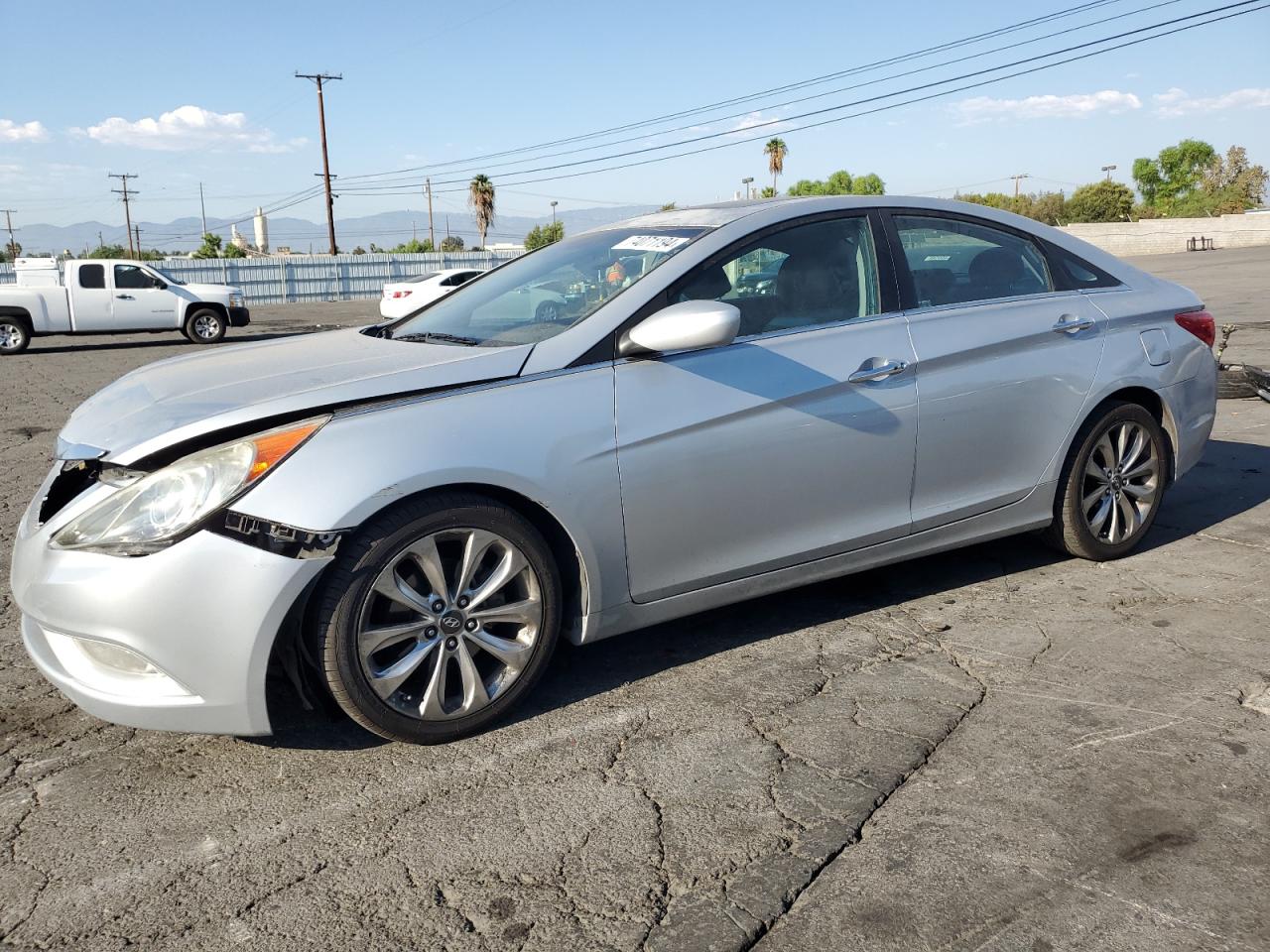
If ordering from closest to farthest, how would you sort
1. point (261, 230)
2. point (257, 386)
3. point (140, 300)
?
point (257, 386), point (140, 300), point (261, 230)

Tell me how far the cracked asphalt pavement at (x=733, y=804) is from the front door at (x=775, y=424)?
0.46m

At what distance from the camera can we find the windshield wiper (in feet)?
12.7

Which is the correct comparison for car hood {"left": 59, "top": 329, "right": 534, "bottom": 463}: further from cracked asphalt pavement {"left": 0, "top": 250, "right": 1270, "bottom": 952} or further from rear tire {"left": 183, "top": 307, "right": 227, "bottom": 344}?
rear tire {"left": 183, "top": 307, "right": 227, "bottom": 344}

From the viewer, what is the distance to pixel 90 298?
20344 mm

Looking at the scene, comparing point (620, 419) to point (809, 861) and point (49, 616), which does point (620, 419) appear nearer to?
point (809, 861)

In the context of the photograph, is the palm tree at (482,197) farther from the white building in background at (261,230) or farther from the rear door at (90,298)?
the rear door at (90,298)

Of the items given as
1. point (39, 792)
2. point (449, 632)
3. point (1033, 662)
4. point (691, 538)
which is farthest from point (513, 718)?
point (1033, 662)

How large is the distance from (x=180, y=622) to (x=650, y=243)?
7.00 ft

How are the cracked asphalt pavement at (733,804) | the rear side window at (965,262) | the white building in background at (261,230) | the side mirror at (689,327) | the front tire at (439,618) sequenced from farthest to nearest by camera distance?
the white building in background at (261,230), the rear side window at (965,262), the side mirror at (689,327), the front tire at (439,618), the cracked asphalt pavement at (733,804)

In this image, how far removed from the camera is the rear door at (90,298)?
797 inches

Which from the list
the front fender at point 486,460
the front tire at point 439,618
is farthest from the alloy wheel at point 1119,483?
the front tire at point 439,618

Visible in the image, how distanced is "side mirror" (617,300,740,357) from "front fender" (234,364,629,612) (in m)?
0.18

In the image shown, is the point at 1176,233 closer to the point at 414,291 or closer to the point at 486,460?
the point at 414,291

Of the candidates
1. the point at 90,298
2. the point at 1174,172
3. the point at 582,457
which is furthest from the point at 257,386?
the point at 1174,172
